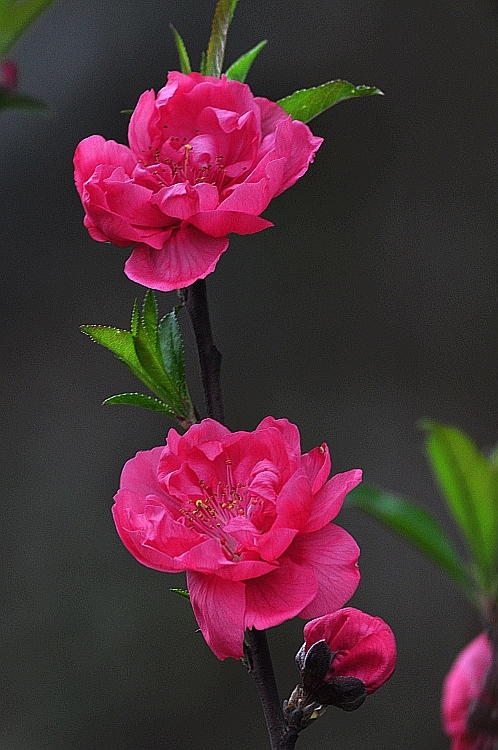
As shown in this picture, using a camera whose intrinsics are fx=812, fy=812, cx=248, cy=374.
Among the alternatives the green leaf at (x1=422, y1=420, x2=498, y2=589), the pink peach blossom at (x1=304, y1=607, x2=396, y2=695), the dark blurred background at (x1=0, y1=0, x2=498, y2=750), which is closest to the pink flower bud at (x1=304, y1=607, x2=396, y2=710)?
the pink peach blossom at (x1=304, y1=607, x2=396, y2=695)

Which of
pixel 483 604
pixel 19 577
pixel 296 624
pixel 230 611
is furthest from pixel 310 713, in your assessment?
pixel 19 577

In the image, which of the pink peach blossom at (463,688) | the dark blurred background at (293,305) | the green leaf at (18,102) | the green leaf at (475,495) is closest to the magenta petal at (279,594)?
the pink peach blossom at (463,688)

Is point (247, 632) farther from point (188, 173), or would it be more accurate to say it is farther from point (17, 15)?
point (17, 15)

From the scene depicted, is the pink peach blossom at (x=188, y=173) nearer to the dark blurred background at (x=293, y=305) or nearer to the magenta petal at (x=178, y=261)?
the magenta petal at (x=178, y=261)

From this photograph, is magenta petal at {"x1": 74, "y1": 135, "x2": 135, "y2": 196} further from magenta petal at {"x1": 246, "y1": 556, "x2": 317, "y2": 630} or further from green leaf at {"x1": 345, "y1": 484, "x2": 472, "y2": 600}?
green leaf at {"x1": 345, "y1": 484, "x2": 472, "y2": 600}

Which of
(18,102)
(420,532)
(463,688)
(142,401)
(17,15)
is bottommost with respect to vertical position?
(463,688)

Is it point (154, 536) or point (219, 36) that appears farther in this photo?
point (219, 36)

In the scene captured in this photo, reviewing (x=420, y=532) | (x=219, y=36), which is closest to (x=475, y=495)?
(x=420, y=532)
